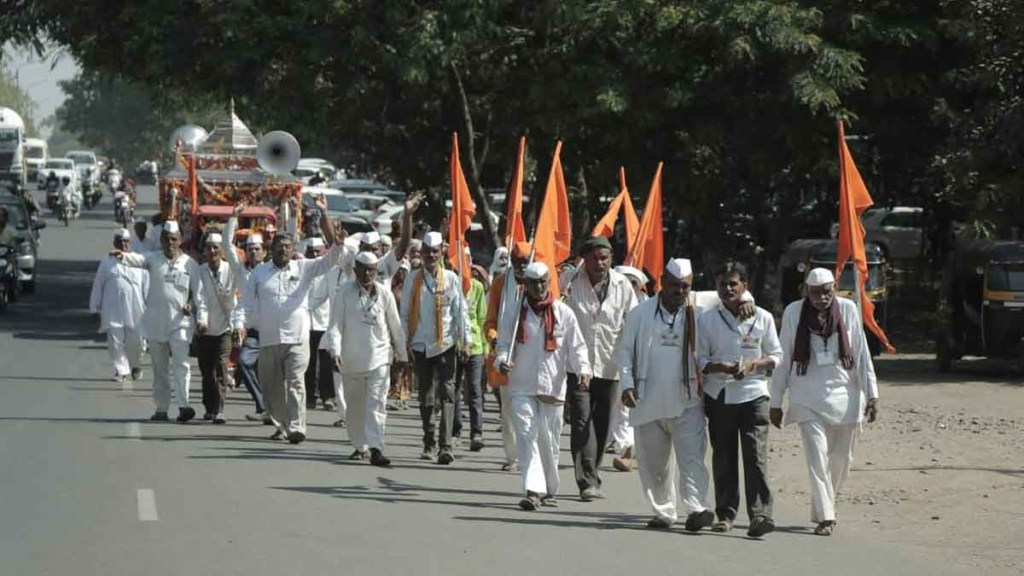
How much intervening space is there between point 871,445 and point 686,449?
5.81 metres

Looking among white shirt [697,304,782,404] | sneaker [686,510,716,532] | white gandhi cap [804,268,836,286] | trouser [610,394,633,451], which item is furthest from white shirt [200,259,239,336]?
white gandhi cap [804,268,836,286]

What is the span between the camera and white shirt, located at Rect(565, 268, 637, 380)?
43.8ft

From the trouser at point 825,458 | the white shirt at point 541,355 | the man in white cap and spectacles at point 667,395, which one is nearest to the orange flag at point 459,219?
the white shirt at point 541,355

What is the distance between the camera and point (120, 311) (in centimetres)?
2180

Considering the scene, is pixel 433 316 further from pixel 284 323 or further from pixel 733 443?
pixel 733 443

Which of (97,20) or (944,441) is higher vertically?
(97,20)

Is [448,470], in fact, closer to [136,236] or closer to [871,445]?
[871,445]

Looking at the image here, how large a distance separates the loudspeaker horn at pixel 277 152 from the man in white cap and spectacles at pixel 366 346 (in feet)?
36.6

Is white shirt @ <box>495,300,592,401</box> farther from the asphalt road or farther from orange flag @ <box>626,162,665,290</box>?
orange flag @ <box>626,162,665,290</box>

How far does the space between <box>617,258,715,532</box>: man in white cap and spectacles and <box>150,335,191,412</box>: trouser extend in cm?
649

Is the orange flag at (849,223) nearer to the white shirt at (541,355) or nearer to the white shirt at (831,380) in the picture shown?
the white shirt at (831,380)

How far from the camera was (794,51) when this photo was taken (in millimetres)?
26172

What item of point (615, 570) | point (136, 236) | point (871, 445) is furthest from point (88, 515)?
point (136, 236)

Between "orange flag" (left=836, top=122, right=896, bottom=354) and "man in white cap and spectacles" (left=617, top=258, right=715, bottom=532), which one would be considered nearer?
"man in white cap and spectacles" (left=617, top=258, right=715, bottom=532)
